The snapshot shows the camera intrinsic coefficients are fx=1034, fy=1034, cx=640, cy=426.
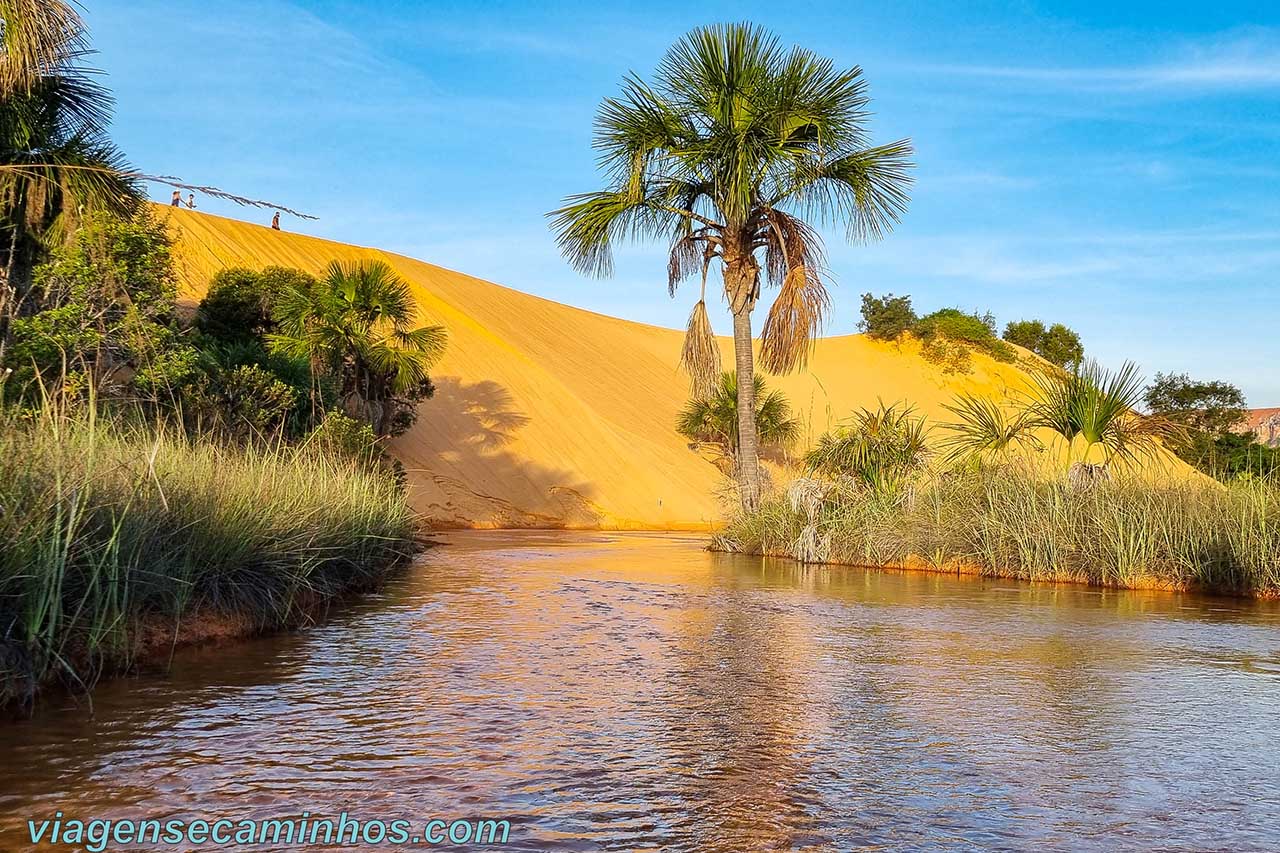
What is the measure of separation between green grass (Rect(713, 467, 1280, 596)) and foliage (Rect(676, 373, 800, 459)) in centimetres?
2024

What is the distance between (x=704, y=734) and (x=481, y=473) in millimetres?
31019

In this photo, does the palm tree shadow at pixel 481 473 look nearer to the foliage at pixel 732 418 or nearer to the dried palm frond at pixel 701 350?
the foliage at pixel 732 418

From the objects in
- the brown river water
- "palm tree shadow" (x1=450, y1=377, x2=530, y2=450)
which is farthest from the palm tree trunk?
"palm tree shadow" (x1=450, y1=377, x2=530, y2=450)

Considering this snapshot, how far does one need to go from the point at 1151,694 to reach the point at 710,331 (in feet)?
42.3

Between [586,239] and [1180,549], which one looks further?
[586,239]

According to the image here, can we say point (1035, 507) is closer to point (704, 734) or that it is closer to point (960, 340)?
point (704, 734)

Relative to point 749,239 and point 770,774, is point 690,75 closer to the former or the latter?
point 749,239

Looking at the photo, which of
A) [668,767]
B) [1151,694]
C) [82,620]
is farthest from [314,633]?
[1151,694]

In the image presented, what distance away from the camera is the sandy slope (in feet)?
114

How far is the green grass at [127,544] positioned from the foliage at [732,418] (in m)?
28.3

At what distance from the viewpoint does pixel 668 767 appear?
412 centimetres

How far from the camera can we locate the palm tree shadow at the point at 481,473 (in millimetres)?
32719

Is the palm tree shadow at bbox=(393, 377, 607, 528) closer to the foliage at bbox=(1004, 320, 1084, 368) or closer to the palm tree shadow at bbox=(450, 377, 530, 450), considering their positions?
the palm tree shadow at bbox=(450, 377, 530, 450)

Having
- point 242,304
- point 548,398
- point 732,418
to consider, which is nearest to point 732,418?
point 732,418
